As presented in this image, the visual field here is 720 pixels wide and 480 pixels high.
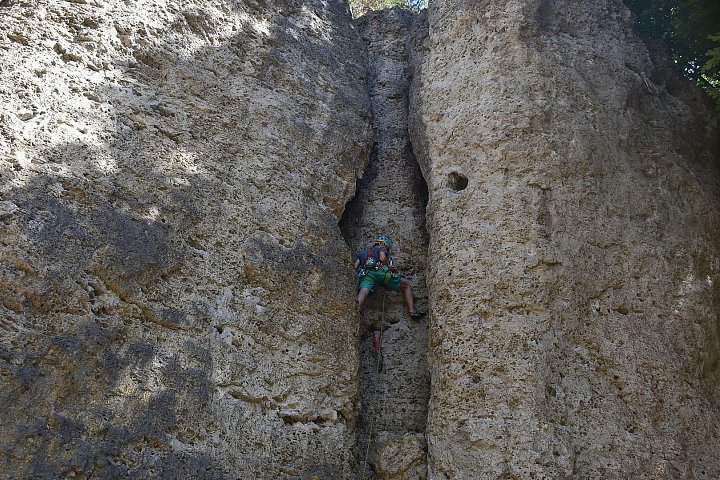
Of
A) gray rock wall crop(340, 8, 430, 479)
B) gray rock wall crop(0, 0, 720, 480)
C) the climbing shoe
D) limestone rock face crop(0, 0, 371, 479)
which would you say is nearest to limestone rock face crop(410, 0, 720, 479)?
gray rock wall crop(0, 0, 720, 480)

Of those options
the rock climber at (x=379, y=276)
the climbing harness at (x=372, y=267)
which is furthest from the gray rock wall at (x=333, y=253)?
the climbing harness at (x=372, y=267)

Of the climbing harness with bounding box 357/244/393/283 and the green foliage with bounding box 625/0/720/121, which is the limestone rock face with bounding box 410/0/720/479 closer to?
the green foliage with bounding box 625/0/720/121

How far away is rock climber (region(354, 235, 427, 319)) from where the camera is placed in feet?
19.7

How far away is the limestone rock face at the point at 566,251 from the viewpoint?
482 centimetres

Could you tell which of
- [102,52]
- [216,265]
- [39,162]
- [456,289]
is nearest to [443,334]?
[456,289]

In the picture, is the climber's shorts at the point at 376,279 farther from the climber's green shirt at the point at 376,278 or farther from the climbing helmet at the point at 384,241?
the climbing helmet at the point at 384,241

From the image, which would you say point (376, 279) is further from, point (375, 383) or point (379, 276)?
→ point (375, 383)

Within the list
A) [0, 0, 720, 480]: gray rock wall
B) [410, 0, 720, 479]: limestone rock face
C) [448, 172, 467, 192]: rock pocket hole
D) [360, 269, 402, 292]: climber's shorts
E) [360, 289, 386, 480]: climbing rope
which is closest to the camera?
[0, 0, 720, 480]: gray rock wall

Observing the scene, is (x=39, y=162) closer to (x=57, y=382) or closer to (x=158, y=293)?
(x=158, y=293)

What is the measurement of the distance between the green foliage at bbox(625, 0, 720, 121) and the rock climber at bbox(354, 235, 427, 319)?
3221 millimetres

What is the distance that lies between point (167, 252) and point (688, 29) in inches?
211

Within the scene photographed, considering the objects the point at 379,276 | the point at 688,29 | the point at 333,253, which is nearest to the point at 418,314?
the point at 379,276

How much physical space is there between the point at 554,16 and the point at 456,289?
3.23 m

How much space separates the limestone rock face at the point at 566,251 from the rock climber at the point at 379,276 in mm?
475
